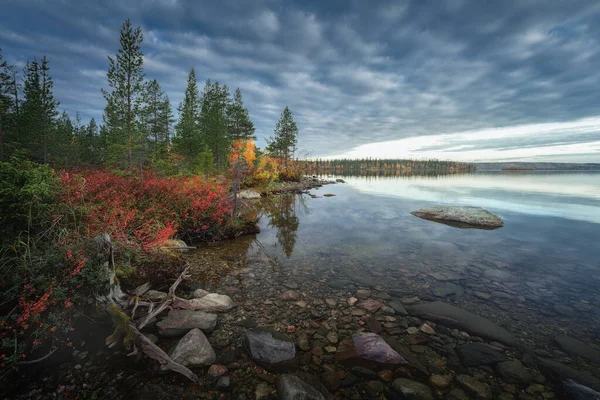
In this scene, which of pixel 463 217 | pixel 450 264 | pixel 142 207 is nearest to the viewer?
pixel 450 264

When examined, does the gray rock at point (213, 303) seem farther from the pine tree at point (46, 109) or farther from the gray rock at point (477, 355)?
the pine tree at point (46, 109)

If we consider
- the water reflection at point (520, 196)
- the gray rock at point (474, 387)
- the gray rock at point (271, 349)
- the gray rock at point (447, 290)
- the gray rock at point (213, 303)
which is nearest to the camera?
the gray rock at point (474, 387)

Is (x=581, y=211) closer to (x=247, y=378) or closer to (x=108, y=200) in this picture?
(x=247, y=378)

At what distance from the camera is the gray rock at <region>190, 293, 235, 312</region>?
522cm

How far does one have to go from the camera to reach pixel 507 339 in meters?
4.41

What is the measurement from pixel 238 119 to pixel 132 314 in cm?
5150

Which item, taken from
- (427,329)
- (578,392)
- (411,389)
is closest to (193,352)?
(411,389)

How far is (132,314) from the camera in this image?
14.4ft

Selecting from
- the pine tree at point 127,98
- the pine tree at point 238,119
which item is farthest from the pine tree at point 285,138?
the pine tree at point 127,98

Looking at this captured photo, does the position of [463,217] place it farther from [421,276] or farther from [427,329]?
[427,329]

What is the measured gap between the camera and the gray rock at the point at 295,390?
3113 millimetres

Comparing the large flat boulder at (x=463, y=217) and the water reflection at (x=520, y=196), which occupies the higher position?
the water reflection at (x=520, y=196)

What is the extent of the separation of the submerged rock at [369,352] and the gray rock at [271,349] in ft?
2.78

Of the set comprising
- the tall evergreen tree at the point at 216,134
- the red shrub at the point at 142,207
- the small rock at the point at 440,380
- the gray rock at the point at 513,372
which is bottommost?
the small rock at the point at 440,380
